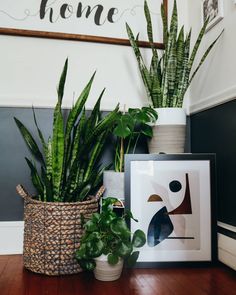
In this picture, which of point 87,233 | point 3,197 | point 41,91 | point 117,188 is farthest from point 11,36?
point 87,233

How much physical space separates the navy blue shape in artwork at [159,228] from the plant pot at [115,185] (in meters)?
0.15

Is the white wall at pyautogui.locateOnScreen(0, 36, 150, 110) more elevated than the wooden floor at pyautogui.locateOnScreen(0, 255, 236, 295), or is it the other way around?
the white wall at pyautogui.locateOnScreen(0, 36, 150, 110)

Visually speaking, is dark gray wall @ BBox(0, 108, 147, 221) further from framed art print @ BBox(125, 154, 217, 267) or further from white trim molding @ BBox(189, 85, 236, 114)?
white trim molding @ BBox(189, 85, 236, 114)

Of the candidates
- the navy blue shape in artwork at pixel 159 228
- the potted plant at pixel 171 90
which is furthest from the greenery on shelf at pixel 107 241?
the potted plant at pixel 171 90

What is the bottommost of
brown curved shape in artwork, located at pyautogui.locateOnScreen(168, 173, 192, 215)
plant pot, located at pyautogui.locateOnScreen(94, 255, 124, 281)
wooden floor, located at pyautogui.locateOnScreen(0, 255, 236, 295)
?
wooden floor, located at pyautogui.locateOnScreen(0, 255, 236, 295)

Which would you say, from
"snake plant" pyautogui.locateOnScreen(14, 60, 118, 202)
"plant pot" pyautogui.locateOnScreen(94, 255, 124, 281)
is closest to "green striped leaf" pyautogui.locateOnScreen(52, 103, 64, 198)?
"snake plant" pyautogui.locateOnScreen(14, 60, 118, 202)

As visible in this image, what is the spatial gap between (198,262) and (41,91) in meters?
0.97

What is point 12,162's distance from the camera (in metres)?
1.27

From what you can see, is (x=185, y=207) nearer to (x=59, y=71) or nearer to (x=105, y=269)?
(x=105, y=269)

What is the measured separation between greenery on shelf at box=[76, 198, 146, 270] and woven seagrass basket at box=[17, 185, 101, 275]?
0.07 m

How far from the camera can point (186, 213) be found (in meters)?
1.09

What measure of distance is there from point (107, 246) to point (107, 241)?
0.02m

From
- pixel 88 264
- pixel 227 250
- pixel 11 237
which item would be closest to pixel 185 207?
pixel 227 250

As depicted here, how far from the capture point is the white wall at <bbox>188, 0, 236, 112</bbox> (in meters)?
1.10
